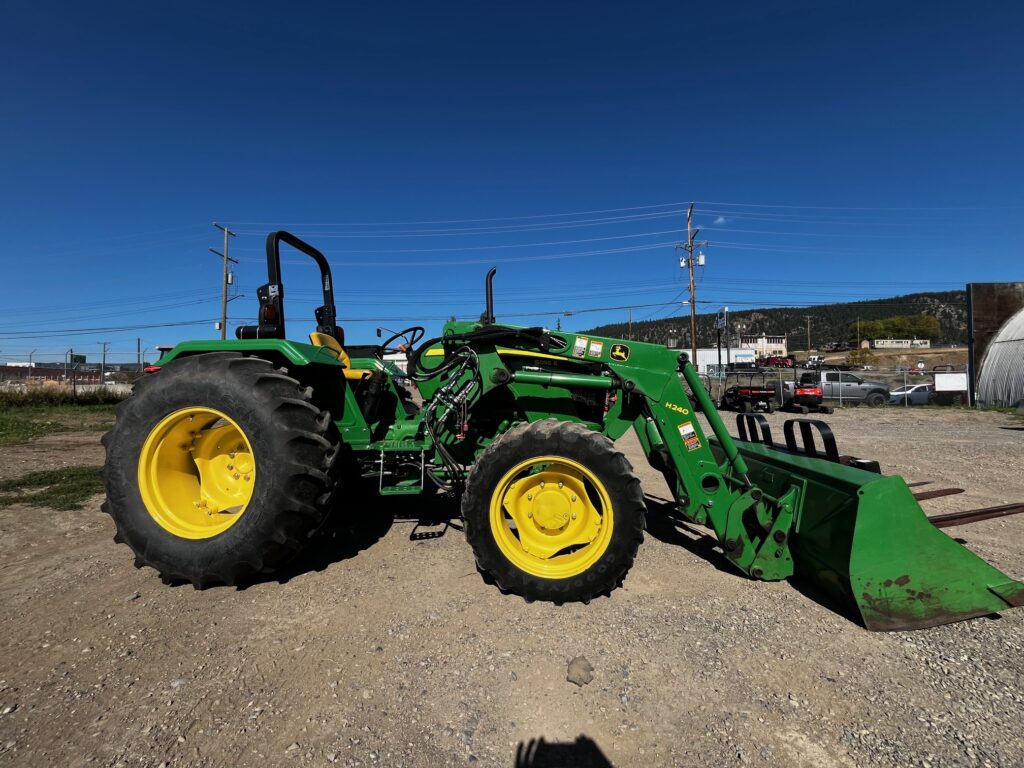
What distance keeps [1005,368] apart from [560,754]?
25.0 metres

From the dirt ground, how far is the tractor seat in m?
1.44

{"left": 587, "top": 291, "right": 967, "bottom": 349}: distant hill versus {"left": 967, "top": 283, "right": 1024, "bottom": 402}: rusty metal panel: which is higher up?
{"left": 587, "top": 291, "right": 967, "bottom": 349}: distant hill

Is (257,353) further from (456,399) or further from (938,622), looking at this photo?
(938,622)

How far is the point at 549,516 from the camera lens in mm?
3244

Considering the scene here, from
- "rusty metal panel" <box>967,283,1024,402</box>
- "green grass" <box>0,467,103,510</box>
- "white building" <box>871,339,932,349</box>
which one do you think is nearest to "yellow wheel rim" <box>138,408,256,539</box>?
"green grass" <box>0,467,103,510</box>

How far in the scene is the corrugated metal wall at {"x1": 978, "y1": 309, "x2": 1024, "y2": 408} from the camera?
59.8 feet

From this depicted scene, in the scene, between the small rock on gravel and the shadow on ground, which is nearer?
the shadow on ground

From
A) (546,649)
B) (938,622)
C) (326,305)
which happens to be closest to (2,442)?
(326,305)

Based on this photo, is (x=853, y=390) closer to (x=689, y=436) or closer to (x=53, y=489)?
(x=689, y=436)

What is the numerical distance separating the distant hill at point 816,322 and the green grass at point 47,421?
9625cm

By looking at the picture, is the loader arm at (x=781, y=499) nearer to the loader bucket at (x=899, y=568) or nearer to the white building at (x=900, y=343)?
the loader bucket at (x=899, y=568)

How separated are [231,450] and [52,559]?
1.74 metres

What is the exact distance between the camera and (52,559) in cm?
384

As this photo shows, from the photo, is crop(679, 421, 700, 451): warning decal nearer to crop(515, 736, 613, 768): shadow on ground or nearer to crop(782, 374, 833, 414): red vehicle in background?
crop(515, 736, 613, 768): shadow on ground
